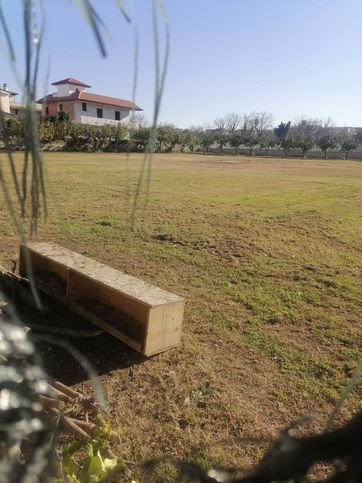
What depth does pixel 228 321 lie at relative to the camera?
5031 mm

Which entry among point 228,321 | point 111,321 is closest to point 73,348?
point 111,321

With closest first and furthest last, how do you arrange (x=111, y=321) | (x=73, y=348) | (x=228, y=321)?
(x=73, y=348) → (x=111, y=321) → (x=228, y=321)

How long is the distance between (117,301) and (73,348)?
92 centimetres

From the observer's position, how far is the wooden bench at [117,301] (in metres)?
3.88

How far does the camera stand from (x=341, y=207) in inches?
521

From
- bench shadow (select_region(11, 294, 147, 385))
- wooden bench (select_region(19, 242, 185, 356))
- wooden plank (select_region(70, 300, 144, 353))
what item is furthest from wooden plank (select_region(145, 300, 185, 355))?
bench shadow (select_region(11, 294, 147, 385))

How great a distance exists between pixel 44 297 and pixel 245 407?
9.36ft

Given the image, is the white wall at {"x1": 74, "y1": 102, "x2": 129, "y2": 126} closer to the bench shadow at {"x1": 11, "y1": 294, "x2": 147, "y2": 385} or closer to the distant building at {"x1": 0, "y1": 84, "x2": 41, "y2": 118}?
the bench shadow at {"x1": 11, "y1": 294, "x2": 147, "y2": 385}

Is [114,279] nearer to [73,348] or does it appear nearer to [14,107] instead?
[73,348]

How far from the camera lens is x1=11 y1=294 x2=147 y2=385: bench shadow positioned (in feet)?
12.2

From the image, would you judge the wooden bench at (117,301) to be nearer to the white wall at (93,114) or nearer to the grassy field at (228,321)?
the grassy field at (228,321)

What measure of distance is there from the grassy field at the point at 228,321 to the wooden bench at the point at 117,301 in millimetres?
237

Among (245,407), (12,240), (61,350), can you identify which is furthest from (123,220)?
(245,407)

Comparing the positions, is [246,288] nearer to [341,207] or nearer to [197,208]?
[197,208]
